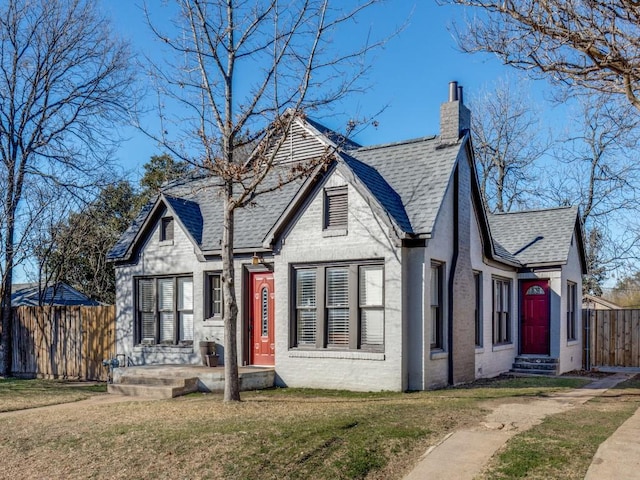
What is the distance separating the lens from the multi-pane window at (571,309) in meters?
20.9

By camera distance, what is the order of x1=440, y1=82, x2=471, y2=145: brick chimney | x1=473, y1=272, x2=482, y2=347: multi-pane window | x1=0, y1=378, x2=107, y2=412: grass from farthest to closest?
1. x1=473, y1=272, x2=482, y2=347: multi-pane window
2. x1=440, y1=82, x2=471, y2=145: brick chimney
3. x1=0, y1=378, x2=107, y2=412: grass

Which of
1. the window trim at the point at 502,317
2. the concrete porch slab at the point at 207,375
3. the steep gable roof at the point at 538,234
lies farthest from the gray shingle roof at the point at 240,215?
the steep gable roof at the point at 538,234

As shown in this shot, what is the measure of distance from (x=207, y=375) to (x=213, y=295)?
11.3 feet

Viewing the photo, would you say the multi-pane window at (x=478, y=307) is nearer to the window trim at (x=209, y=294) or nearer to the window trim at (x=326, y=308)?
the window trim at (x=326, y=308)

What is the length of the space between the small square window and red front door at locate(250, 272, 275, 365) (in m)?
3.28

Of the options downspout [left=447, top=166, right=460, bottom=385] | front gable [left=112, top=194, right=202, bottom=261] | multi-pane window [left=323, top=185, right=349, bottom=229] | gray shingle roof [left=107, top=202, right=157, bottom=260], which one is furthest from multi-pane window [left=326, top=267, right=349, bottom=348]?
gray shingle roof [left=107, top=202, right=157, bottom=260]

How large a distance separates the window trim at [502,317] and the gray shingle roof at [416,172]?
4829 mm

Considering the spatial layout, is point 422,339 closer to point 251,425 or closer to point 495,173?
point 251,425

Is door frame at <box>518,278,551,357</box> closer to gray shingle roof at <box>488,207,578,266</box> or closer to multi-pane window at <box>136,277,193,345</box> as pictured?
gray shingle roof at <box>488,207,578,266</box>

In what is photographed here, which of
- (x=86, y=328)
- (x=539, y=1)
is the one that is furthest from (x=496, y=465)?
(x=86, y=328)

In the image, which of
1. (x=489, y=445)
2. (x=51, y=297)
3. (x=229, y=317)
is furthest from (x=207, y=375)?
(x=51, y=297)

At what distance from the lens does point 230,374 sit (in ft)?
37.3

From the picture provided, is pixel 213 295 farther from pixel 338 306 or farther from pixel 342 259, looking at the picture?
pixel 342 259

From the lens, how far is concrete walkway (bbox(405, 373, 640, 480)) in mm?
7273
